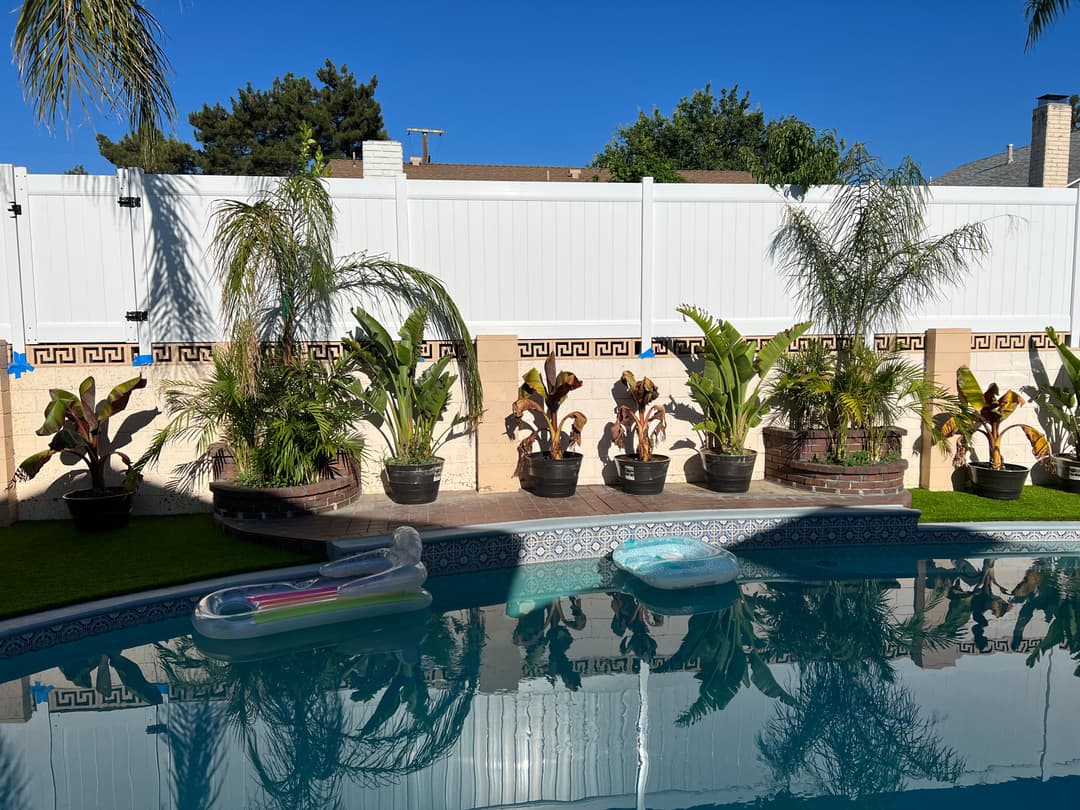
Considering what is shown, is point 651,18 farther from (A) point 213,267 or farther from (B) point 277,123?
(B) point 277,123

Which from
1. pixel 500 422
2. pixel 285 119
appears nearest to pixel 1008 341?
pixel 500 422

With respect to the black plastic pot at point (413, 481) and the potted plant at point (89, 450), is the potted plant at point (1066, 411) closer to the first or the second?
the black plastic pot at point (413, 481)

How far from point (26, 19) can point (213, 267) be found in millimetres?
2381

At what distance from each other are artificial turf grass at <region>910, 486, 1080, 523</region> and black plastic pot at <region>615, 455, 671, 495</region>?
2453 mm

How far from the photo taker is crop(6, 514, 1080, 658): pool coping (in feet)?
19.9

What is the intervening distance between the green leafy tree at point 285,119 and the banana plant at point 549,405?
81.7 feet

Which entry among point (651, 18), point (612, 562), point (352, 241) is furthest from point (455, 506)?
point (651, 18)

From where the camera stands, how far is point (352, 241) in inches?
309


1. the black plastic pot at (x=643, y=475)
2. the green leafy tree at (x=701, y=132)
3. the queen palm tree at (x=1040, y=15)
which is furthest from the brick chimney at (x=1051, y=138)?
the green leafy tree at (x=701, y=132)

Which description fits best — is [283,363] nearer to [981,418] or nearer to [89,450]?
[89,450]

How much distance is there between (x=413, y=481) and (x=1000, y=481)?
234 inches

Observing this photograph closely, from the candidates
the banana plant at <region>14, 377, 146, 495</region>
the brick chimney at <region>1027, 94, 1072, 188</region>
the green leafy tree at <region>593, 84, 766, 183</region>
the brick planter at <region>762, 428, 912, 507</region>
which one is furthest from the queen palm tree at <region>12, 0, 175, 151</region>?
the green leafy tree at <region>593, 84, 766, 183</region>

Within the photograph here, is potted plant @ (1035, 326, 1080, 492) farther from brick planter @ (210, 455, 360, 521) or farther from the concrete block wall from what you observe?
brick planter @ (210, 455, 360, 521)

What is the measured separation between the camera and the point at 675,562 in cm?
649
